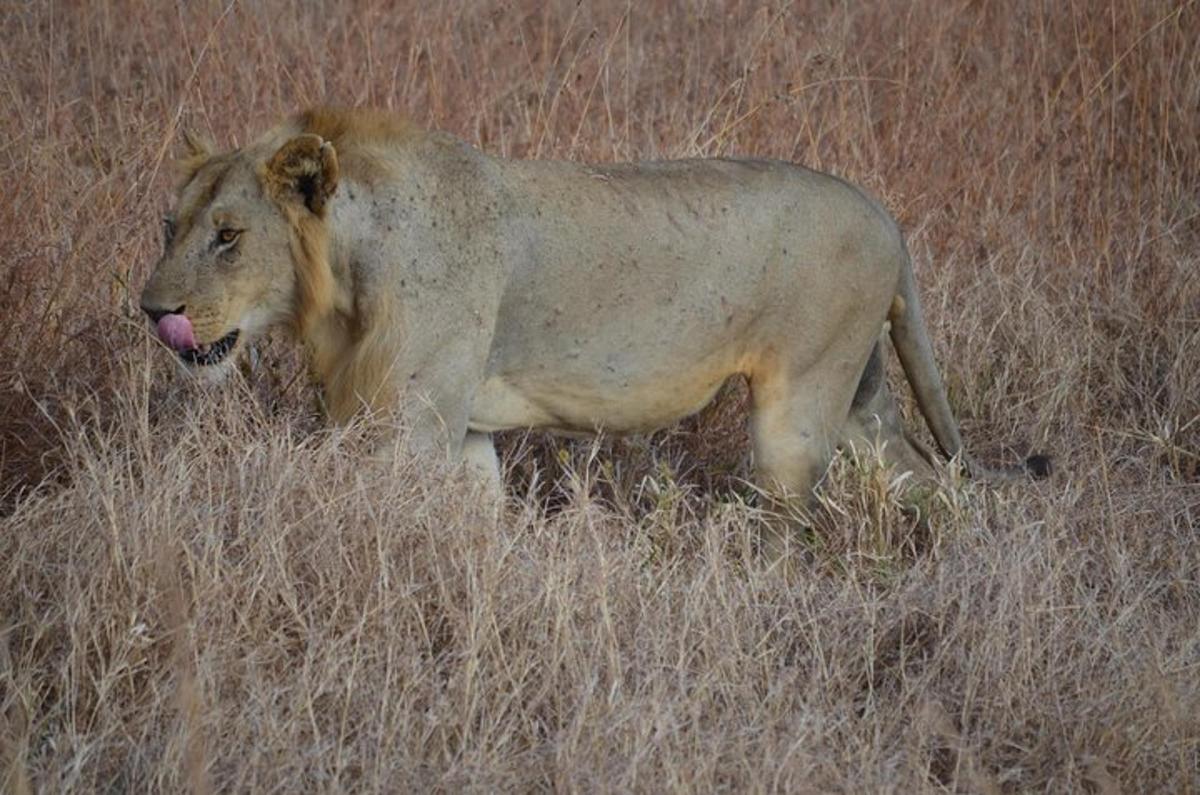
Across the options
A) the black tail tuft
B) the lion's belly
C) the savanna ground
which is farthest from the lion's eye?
→ the black tail tuft

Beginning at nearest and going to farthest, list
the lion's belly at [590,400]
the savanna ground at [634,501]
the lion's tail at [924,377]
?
the savanna ground at [634,501] < the lion's belly at [590,400] < the lion's tail at [924,377]

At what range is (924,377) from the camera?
17.5ft

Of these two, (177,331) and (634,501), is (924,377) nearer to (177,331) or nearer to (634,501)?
(634,501)

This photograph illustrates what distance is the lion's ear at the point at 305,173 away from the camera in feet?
14.6

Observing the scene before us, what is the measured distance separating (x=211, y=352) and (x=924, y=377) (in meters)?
1.93

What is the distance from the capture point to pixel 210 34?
6.46m

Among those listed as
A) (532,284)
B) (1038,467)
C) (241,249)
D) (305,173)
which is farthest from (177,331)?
(1038,467)

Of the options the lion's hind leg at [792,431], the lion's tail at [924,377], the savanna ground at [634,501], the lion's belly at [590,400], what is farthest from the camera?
the lion's tail at [924,377]

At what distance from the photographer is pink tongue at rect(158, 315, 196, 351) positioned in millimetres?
4461

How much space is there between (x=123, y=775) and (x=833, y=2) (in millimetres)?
5790

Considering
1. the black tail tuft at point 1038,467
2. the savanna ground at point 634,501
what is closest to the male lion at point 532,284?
the savanna ground at point 634,501

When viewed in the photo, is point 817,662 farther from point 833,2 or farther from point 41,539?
point 833,2

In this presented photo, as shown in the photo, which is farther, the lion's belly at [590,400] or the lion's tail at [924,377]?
the lion's tail at [924,377]

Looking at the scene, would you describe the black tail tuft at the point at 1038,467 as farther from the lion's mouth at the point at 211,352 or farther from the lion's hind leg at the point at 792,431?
the lion's mouth at the point at 211,352
